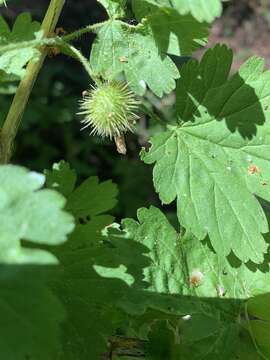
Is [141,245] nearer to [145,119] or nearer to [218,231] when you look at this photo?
[218,231]

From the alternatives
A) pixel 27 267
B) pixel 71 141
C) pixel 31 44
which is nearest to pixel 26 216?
pixel 27 267

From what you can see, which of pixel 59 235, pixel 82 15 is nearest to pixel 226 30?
pixel 82 15

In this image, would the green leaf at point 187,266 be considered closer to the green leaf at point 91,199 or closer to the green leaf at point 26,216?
the green leaf at point 91,199

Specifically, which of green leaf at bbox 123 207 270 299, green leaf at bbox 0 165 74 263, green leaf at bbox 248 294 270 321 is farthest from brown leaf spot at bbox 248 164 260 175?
green leaf at bbox 0 165 74 263

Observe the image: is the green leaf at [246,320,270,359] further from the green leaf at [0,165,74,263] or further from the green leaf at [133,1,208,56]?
the green leaf at [0,165,74,263]

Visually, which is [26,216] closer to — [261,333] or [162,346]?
[162,346]

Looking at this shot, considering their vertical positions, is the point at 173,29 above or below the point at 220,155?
above

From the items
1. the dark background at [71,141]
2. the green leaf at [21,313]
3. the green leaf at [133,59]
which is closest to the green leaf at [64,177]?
the green leaf at [133,59]
